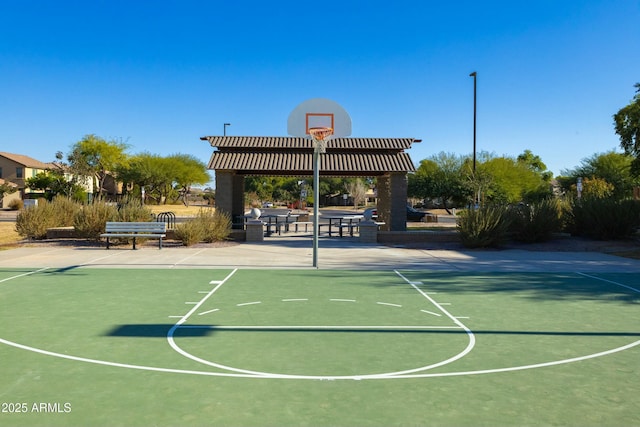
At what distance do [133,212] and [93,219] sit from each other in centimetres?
151

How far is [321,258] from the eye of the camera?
1666 cm

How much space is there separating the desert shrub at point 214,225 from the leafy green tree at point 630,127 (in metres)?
25.5

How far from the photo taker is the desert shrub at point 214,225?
20.6m

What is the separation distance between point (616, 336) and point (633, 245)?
15.7 meters

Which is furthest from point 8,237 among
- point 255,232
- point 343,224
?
point 343,224

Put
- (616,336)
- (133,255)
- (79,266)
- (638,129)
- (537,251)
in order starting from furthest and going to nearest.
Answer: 1. (638,129)
2. (537,251)
3. (133,255)
4. (79,266)
5. (616,336)

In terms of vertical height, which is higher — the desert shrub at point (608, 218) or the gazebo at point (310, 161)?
the gazebo at point (310, 161)

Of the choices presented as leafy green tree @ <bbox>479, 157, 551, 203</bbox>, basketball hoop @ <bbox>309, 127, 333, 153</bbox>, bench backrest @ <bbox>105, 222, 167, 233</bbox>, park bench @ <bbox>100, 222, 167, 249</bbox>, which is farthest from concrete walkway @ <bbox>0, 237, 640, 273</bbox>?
leafy green tree @ <bbox>479, 157, 551, 203</bbox>

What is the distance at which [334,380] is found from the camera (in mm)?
5477

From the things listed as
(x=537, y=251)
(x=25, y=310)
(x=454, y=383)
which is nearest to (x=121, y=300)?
(x=25, y=310)

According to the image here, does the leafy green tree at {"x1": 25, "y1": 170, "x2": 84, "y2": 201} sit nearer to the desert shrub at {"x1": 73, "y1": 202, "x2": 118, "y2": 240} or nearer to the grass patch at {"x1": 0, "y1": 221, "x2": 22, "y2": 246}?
the grass patch at {"x1": 0, "y1": 221, "x2": 22, "y2": 246}

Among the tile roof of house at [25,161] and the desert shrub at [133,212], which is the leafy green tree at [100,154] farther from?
the desert shrub at [133,212]

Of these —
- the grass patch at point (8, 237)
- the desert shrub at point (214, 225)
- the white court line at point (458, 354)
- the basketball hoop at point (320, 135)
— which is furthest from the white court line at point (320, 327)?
the grass patch at point (8, 237)

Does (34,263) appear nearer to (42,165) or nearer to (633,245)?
(633,245)
